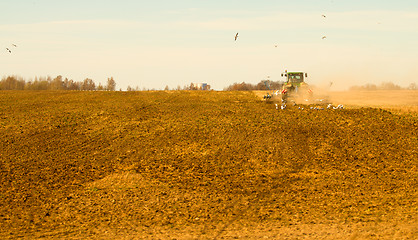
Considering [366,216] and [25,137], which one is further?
[25,137]

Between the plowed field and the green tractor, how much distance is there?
628cm

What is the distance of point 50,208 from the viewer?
1638 cm

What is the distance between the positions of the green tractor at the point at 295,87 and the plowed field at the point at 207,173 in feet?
20.6

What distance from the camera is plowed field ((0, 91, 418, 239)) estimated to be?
559 inches

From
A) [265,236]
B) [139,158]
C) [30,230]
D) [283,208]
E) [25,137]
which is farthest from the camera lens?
[25,137]

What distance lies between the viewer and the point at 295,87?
3975 cm

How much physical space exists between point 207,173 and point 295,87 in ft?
70.7

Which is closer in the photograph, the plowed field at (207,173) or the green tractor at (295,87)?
the plowed field at (207,173)

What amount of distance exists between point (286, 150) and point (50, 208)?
12784mm

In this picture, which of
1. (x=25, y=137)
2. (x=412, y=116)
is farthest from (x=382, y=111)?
(x=25, y=137)

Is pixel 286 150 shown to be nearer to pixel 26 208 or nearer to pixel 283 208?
pixel 283 208

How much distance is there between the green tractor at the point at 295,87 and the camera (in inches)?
1554

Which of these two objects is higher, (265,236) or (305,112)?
(305,112)

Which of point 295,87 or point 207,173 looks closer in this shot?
point 207,173
